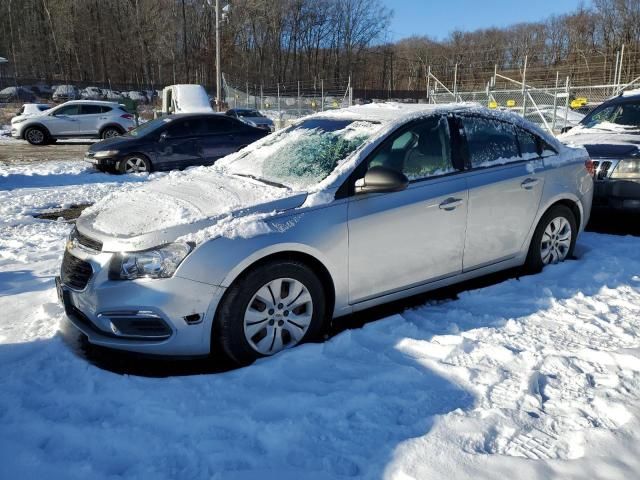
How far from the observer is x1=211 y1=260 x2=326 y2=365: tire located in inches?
126

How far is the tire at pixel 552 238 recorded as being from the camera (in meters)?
4.78

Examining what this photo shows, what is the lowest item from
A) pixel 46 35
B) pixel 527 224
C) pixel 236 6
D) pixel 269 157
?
pixel 527 224

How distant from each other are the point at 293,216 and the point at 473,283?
2.12m

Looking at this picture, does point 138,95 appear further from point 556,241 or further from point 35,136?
point 556,241

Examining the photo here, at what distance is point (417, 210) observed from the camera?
388 cm

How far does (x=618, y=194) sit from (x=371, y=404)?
16.7ft

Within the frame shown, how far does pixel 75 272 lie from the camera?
133 inches

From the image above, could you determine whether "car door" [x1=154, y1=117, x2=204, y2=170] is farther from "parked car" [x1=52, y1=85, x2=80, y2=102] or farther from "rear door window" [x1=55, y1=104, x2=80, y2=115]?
"parked car" [x1=52, y1=85, x2=80, y2=102]

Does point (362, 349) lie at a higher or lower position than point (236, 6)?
lower

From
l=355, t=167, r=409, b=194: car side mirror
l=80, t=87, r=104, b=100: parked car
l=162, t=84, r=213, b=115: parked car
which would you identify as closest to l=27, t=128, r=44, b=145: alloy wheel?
l=162, t=84, r=213, b=115: parked car

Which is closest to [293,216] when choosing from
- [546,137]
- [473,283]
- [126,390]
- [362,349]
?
[362,349]

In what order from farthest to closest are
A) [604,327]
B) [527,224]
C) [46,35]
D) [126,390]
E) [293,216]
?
[46,35] < [527,224] < [604,327] < [293,216] < [126,390]

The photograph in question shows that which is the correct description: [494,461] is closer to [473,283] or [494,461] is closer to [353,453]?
[353,453]

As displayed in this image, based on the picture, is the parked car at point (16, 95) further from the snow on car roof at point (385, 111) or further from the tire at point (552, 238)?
the tire at point (552, 238)
